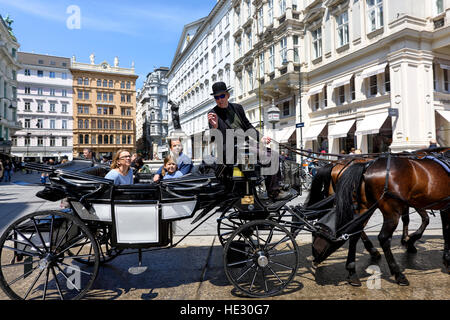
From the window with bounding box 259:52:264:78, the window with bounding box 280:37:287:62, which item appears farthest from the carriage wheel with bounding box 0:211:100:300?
the window with bounding box 259:52:264:78

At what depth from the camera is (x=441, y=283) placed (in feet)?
11.3

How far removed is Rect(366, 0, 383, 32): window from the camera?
1683cm

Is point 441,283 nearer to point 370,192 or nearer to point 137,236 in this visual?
point 370,192

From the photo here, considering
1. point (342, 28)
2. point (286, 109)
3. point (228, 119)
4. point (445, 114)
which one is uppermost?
point (342, 28)

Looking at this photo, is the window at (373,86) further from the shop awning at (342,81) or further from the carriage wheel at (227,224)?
the carriage wheel at (227,224)

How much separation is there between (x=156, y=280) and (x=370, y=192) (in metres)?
2.89

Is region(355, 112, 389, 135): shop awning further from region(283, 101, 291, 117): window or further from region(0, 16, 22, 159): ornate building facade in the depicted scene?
region(0, 16, 22, 159): ornate building facade

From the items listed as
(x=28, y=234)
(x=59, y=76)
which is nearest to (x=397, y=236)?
(x=28, y=234)

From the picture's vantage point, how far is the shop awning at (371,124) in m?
16.5

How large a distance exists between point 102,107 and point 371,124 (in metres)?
67.3

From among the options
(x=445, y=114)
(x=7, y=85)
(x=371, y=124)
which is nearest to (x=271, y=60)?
(x=371, y=124)

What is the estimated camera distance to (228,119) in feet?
12.3

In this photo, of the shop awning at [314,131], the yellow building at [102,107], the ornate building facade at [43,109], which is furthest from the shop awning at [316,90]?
the yellow building at [102,107]

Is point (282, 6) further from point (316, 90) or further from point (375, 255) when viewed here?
point (375, 255)
